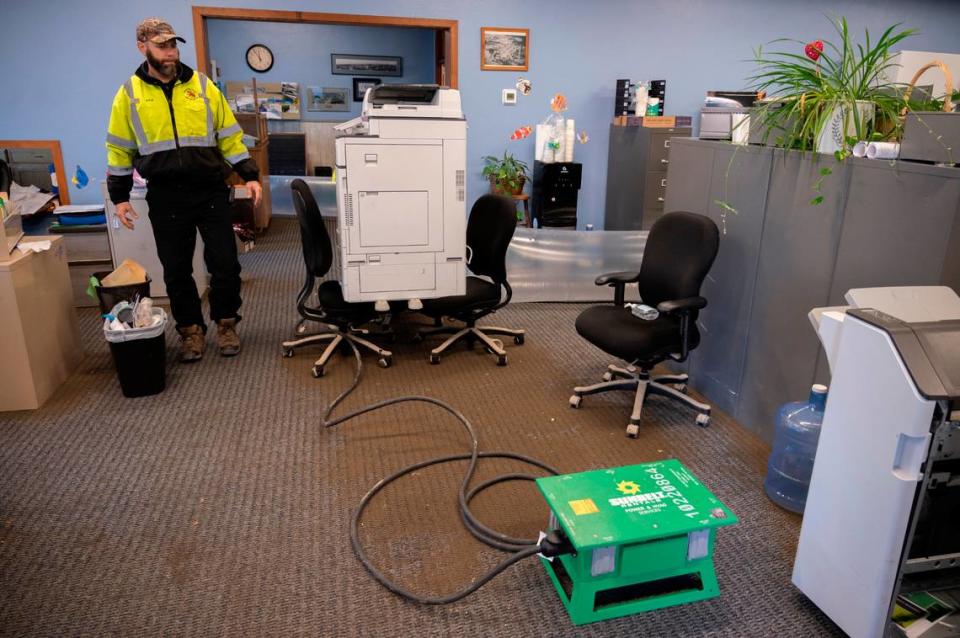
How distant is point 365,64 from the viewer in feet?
25.9

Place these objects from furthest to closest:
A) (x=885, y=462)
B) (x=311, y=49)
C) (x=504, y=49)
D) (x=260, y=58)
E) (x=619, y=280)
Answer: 1. (x=311, y=49)
2. (x=260, y=58)
3. (x=504, y=49)
4. (x=619, y=280)
5. (x=885, y=462)

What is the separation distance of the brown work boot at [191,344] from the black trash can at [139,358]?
32 cm

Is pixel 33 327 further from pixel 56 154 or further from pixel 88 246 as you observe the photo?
pixel 56 154

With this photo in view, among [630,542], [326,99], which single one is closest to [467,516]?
[630,542]

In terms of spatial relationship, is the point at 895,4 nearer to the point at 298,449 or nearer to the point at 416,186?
the point at 416,186

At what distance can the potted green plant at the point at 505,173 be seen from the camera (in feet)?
17.4

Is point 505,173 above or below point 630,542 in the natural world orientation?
above

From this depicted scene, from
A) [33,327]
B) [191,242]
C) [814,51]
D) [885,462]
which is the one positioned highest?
[814,51]

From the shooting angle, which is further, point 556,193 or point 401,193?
point 556,193

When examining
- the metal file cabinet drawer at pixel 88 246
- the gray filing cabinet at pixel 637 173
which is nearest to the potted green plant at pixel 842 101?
the gray filing cabinet at pixel 637 173

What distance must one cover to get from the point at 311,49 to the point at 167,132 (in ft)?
17.9

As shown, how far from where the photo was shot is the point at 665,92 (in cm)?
552

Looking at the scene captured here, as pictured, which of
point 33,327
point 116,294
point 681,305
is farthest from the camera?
point 116,294

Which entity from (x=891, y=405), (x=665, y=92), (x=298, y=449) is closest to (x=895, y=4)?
(x=665, y=92)
